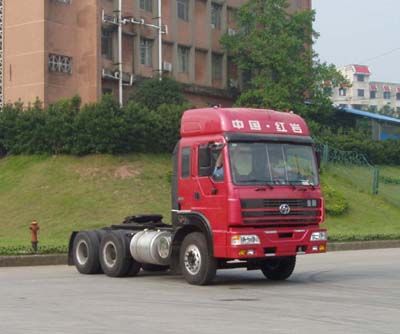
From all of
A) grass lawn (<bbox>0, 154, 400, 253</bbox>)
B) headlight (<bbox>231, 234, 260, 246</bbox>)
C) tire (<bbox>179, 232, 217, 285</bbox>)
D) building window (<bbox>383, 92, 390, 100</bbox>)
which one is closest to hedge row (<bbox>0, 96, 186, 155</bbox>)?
grass lawn (<bbox>0, 154, 400, 253</bbox>)

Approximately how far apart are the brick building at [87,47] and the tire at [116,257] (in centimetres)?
2589

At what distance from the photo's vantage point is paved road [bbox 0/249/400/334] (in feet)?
31.5

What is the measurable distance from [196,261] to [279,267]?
81.2 inches

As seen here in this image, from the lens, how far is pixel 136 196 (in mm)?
31906

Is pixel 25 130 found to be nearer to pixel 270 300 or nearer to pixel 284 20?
pixel 284 20

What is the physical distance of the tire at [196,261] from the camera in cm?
1377

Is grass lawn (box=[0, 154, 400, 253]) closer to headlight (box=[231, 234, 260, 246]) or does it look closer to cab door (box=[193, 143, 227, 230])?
cab door (box=[193, 143, 227, 230])

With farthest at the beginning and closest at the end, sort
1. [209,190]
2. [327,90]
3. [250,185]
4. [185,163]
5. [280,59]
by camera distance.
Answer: [327,90], [280,59], [185,163], [209,190], [250,185]

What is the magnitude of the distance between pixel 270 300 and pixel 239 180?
231cm

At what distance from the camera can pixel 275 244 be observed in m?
→ 13.6

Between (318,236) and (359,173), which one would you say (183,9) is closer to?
(359,173)

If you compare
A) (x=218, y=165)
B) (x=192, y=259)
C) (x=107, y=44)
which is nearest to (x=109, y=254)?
(x=192, y=259)

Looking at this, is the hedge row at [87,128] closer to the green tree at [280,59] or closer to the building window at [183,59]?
the green tree at [280,59]

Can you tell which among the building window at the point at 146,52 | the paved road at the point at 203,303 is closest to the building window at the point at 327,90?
the building window at the point at 146,52
